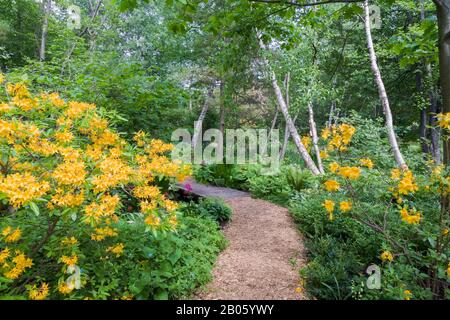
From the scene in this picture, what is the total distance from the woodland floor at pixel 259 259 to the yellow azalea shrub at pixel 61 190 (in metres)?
1.22

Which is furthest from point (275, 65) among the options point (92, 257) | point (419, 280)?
point (92, 257)

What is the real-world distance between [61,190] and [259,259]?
2.49 metres

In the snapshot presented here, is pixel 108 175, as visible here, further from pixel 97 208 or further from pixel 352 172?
pixel 352 172

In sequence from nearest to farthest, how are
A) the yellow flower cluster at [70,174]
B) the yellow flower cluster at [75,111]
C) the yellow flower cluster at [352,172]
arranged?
the yellow flower cluster at [70,174]
the yellow flower cluster at [75,111]
the yellow flower cluster at [352,172]

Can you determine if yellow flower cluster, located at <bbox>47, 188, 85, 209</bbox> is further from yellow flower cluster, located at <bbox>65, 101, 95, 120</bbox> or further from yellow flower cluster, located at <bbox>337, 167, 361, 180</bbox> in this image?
yellow flower cluster, located at <bbox>337, 167, 361, 180</bbox>

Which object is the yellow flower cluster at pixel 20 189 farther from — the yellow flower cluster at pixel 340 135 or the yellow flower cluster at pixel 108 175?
the yellow flower cluster at pixel 340 135

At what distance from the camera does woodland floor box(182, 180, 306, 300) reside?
107 inches

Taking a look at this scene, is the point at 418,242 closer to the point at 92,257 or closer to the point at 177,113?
the point at 92,257

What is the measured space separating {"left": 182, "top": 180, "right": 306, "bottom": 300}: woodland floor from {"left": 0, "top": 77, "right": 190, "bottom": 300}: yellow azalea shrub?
4.01 feet

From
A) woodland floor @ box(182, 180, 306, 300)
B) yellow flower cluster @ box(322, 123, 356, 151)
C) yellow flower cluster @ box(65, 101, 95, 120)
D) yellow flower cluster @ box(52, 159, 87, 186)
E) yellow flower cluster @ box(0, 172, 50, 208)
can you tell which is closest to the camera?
yellow flower cluster @ box(0, 172, 50, 208)

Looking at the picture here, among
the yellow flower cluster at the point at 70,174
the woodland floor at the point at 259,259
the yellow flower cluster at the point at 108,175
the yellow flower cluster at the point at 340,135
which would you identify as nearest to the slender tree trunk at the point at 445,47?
the yellow flower cluster at the point at 340,135

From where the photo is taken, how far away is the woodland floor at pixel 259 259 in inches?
107

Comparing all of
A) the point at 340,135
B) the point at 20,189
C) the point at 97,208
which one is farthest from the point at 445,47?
the point at 20,189

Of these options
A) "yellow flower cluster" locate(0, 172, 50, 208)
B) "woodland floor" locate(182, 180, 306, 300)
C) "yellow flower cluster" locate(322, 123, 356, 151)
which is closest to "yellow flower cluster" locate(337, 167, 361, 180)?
"yellow flower cluster" locate(322, 123, 356, 151)
